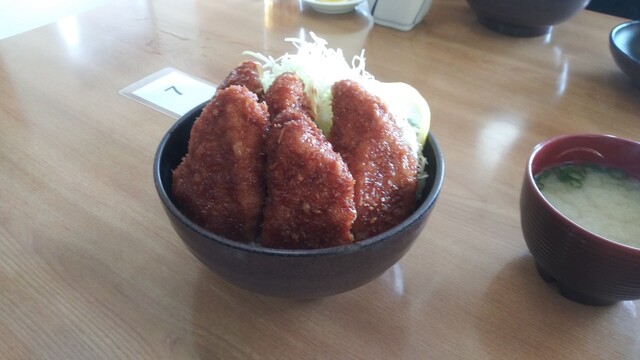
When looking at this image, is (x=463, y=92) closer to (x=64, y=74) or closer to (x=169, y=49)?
(x=169, y=49)

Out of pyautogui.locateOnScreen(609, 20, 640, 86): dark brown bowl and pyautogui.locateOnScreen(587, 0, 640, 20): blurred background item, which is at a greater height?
pyautogui.locateOnScreen(609, 20, 640, 86): dark brown bowl

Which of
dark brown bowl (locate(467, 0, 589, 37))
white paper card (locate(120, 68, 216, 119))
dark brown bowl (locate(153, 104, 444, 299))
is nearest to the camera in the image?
dark brown bowl (locate(153, 104, 444, 299))

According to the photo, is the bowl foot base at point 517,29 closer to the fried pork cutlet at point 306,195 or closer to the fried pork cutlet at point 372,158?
the fried pork cutlet at point 372,158

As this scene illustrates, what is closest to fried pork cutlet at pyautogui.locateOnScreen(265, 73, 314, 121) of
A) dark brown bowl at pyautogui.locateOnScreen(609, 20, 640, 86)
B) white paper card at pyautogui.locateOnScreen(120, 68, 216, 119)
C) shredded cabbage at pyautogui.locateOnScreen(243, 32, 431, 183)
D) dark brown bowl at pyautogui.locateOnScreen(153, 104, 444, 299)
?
shredded cabbage at pyautogui.locateOnScreen(243, 32, 431, 183)

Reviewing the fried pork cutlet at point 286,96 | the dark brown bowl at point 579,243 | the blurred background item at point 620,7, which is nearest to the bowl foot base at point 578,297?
the dark brown bowl at point 579,243

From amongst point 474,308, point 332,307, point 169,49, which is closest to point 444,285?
point 474,308

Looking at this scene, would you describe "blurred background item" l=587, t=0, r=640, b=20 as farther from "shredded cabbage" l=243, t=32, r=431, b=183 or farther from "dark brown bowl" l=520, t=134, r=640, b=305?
"shredded cabbage" l=243, t=32, r=431, b=183

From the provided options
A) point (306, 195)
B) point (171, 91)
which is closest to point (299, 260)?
point (306, 195)

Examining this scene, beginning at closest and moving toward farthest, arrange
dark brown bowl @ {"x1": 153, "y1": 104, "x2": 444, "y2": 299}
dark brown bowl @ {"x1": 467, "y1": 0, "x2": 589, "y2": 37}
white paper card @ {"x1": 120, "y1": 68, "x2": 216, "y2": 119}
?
dark brown bowl @ {"x1": 153, "y1": 104, "x2": 444, "y2": 299}
white paper card @ {"x1": 120, "y1": 68, "x2": 216, "y2": 119}
dark brown bowl @ {"x1": 467, "y1": 0, "x2": 589, "y2": 37}
